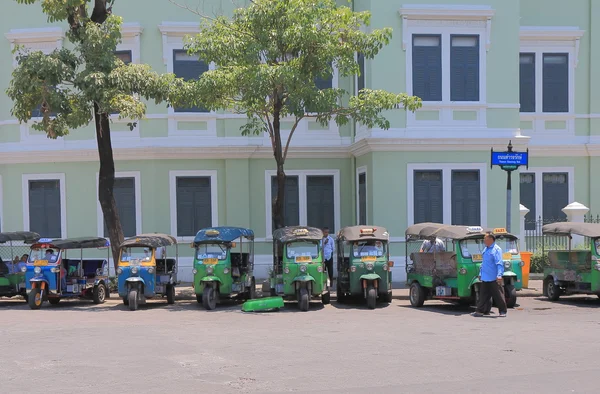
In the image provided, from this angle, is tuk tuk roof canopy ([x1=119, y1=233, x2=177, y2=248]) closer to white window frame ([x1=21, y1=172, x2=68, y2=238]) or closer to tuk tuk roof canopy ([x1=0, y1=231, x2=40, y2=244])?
tuk tuk roof canopy ([x1=0, y1=231, x2=40, y2=244])

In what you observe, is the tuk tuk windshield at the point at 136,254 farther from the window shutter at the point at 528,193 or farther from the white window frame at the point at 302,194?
the window shutter at the point at 528,193

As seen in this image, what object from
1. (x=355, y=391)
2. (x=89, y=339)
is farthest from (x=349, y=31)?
(x=355, y=391)

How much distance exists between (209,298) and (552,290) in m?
8.60

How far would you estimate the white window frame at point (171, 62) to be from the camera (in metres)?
21.7

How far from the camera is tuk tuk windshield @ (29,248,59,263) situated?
648 inches

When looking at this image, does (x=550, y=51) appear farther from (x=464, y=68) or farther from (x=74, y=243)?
(x=74, y=243)

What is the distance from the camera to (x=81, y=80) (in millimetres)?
16922

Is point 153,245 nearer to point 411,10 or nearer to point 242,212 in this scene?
point 242,212

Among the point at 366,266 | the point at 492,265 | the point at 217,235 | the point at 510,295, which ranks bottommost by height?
the point at 510,295

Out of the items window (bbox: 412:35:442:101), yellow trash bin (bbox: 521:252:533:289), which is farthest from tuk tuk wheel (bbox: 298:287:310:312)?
window (bbox: 412:35:442:101)

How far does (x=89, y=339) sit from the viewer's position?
37.6 feet

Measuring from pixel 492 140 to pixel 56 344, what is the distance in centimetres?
1427

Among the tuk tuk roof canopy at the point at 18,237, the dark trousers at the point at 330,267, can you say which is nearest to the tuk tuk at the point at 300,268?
the dark trousers at the point at 330,267

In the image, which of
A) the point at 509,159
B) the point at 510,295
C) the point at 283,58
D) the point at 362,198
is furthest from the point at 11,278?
the point at 509,159
